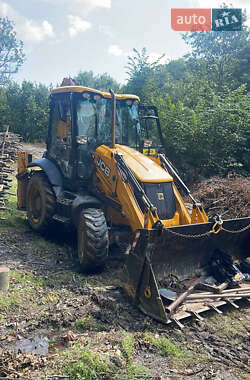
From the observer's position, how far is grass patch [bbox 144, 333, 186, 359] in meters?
3.73

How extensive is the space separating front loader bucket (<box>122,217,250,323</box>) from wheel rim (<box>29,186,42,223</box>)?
332 cm

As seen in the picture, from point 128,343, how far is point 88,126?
13.6 feet

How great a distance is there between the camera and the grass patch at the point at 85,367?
321cm

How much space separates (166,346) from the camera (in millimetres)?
3822

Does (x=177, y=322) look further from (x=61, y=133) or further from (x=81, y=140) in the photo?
(x=61, y=133)

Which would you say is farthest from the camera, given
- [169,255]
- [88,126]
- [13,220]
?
[13,220]

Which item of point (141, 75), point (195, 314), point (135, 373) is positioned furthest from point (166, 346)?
point (141, 75)

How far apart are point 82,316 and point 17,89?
23839mm

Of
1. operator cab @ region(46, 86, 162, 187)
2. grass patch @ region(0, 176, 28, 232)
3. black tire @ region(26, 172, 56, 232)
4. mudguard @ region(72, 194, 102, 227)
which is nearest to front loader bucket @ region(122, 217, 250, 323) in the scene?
mudguard @ region(72, 194, 102, 227)

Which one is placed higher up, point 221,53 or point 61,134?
point 221,53

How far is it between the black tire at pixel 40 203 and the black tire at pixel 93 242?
4.95 feet

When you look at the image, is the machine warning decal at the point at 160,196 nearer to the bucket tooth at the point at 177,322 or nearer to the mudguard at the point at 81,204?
the mudguard at the point at 81,204

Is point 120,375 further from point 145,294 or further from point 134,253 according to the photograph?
point 134,253

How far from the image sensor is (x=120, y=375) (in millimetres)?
3303
